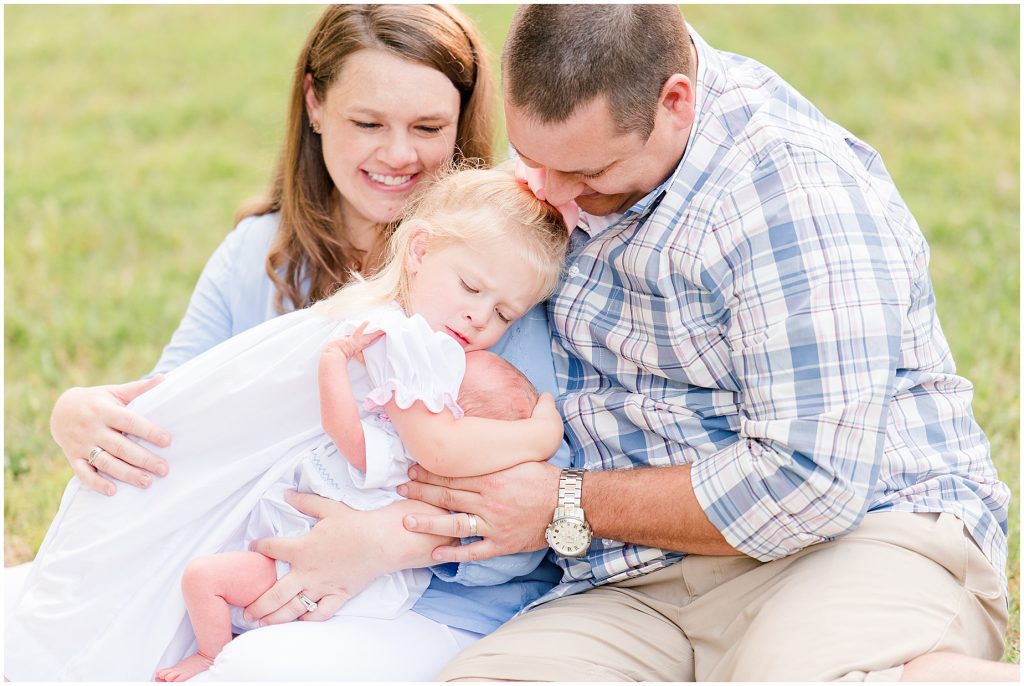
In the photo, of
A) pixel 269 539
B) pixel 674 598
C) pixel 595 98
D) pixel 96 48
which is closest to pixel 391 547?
pixel 269 539

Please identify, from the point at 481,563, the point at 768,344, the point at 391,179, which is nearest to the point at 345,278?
the point at 391,179

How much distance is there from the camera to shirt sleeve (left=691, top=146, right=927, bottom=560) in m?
2.42

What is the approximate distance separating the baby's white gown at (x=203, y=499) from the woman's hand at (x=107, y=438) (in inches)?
1.5

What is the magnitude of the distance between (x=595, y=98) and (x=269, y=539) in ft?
4.32

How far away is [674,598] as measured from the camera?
2.82m

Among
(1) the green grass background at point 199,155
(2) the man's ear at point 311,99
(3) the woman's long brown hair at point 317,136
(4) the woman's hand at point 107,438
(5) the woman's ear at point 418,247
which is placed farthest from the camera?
(1) the green grass background at point 199,155

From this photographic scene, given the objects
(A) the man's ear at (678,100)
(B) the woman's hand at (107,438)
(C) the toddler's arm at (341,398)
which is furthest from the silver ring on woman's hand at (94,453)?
(A) the man's ear at (678,100)

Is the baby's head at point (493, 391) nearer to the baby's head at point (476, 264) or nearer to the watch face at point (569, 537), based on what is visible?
the baby's head at point (476, 264)

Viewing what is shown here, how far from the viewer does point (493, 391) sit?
2811mm

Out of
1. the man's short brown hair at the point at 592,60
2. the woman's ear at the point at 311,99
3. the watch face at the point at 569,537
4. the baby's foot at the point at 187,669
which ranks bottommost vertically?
the baby's foot at the point at 187,669

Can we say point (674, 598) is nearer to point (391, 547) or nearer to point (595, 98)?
point (391, 547)

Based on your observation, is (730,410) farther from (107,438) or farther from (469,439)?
(107,438)

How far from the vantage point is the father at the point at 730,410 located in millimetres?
2434

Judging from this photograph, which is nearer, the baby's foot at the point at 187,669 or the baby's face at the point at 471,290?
the baby's foot at the point at 187,669
